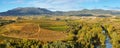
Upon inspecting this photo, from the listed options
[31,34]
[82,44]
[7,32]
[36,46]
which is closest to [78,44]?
[82,44]

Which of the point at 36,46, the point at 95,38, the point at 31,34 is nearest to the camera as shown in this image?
the point at 36,46

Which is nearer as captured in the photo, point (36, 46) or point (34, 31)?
point (36, 46)

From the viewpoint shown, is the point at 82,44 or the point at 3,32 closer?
the point at 82,44

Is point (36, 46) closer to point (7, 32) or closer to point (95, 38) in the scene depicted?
point (95, 38)

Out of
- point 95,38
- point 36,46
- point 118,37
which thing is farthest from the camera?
point 95,38

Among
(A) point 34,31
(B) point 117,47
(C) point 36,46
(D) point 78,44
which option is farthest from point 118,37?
(A) point 34,31

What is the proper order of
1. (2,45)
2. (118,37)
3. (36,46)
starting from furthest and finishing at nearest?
(118,37)
(2,45)
(36,46)

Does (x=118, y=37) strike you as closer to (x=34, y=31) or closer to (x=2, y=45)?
(x=2, y=45)

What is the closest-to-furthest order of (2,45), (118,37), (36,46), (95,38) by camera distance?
(36,46)
(2,45)
(118,37)
(95,38)
